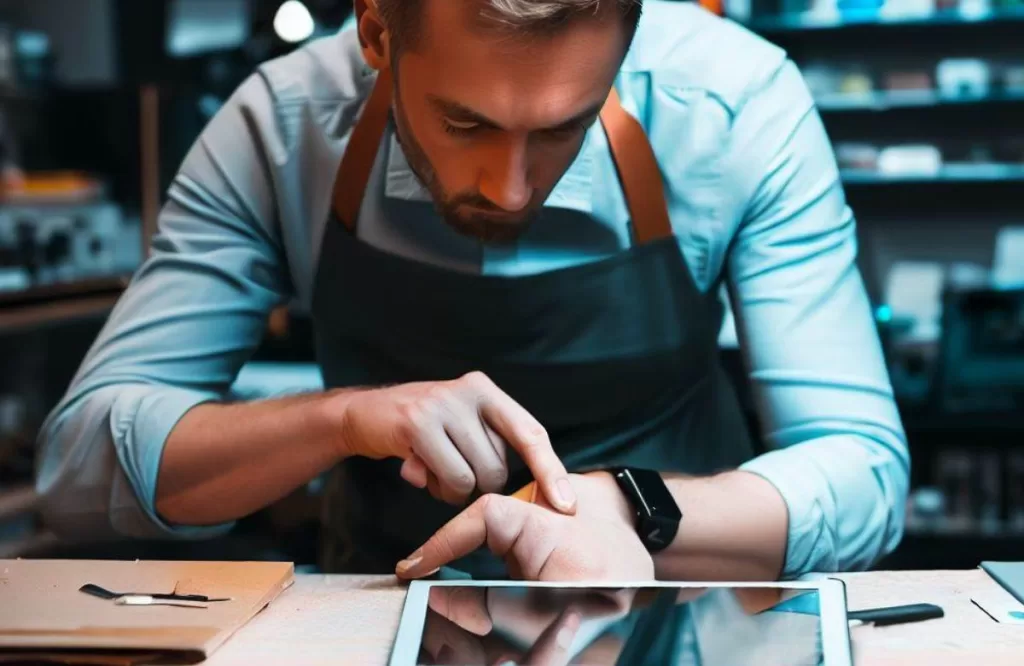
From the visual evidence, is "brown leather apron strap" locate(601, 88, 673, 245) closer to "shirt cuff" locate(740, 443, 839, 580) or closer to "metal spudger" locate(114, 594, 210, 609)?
"shirt cuff" locate(740, 443, 839, 580)

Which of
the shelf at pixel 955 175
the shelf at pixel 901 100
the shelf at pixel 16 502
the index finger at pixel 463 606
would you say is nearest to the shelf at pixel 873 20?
the shelf at pixel 901 100

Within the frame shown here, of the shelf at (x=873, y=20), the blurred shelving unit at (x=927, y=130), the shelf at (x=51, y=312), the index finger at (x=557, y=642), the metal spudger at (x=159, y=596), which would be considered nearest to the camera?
the index finger at (x=557, y=642)

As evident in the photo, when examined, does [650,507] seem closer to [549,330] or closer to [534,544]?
[534,544]

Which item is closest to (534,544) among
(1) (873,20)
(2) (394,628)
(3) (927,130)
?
(2) (394,628)

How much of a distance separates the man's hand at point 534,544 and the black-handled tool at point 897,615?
0.58 ft

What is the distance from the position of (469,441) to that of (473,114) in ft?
0.88

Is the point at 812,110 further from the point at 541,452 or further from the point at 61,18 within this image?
the point at 61,18

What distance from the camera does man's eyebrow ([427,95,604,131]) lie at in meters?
1.00

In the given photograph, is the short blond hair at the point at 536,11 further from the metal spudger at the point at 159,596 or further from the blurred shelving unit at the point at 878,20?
the blurred shelving unit at the point at 878,20

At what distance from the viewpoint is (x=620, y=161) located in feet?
4.23

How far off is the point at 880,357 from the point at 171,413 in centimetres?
70

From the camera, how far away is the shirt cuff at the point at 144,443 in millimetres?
1187

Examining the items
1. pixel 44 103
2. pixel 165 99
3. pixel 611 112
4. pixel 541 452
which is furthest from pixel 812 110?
pixel 44 103

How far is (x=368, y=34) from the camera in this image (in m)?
1.15
